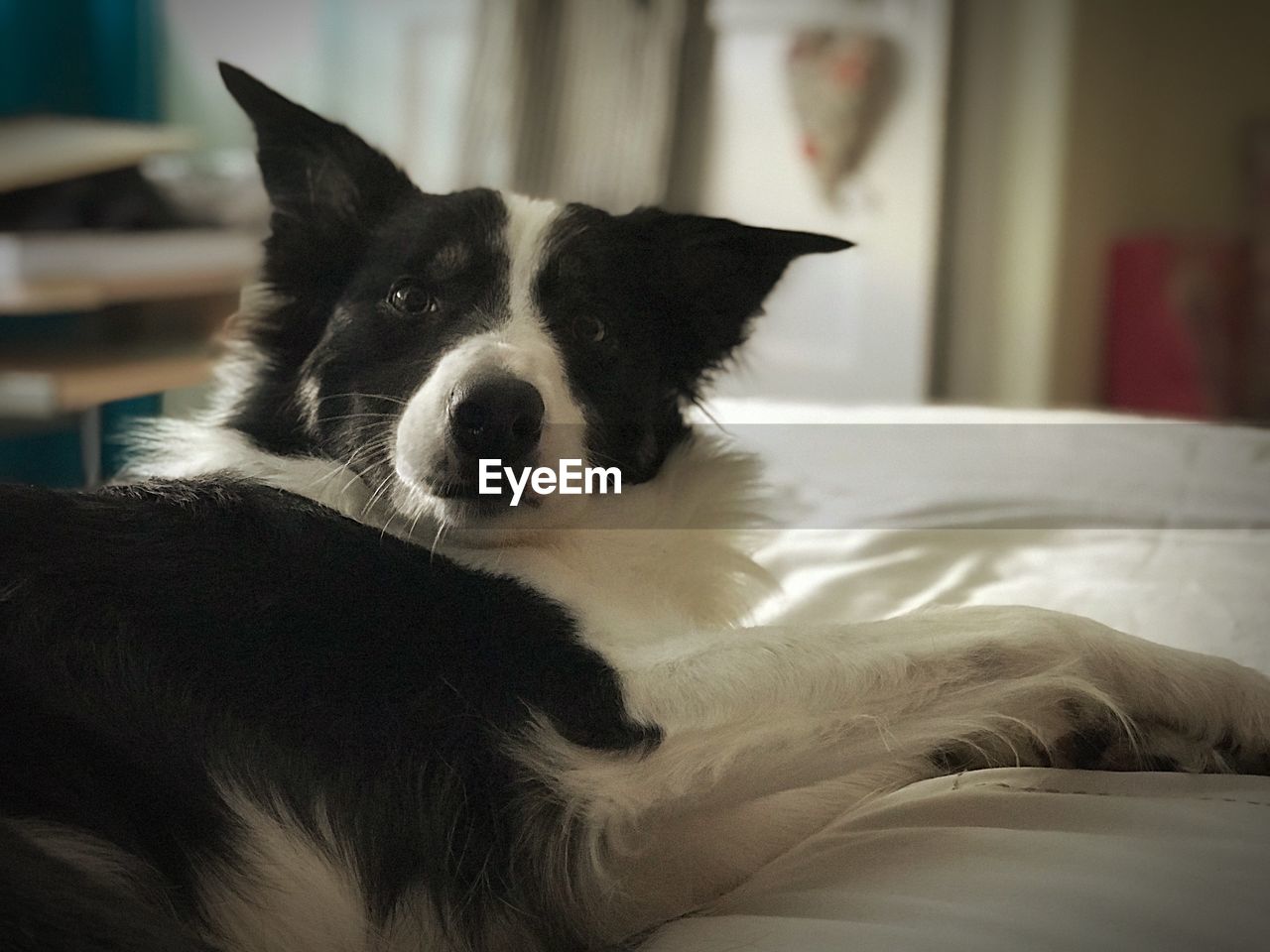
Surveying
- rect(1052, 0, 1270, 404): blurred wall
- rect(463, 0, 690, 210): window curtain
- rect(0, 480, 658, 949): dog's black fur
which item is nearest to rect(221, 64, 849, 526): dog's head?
rect(0, 480, 658, 949): dog's black fur

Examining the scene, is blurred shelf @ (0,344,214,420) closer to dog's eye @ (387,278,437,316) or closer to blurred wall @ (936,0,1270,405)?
dog's eye @ (387,278,437,316)

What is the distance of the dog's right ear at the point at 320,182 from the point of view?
4.23ft

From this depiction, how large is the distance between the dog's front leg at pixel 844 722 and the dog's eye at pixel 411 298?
0.45 metres

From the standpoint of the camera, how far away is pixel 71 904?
0.75 metres

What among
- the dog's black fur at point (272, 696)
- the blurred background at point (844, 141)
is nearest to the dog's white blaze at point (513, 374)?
→ the dog's black fur at point (272, 696)

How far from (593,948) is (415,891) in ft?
0.52

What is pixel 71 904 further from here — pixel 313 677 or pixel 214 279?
pixel 214 279

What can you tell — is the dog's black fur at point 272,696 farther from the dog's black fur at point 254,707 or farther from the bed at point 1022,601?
the bed at point 1022,601

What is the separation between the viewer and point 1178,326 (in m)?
3.72

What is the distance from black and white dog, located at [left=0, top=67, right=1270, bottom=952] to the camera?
874 mm

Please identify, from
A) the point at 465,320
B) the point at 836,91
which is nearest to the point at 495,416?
the point at 465,320

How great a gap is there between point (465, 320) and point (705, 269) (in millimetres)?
297

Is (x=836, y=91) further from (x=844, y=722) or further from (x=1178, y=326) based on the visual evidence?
(x=844, y=722)

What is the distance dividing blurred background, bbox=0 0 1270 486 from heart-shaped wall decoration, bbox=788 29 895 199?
10mm
